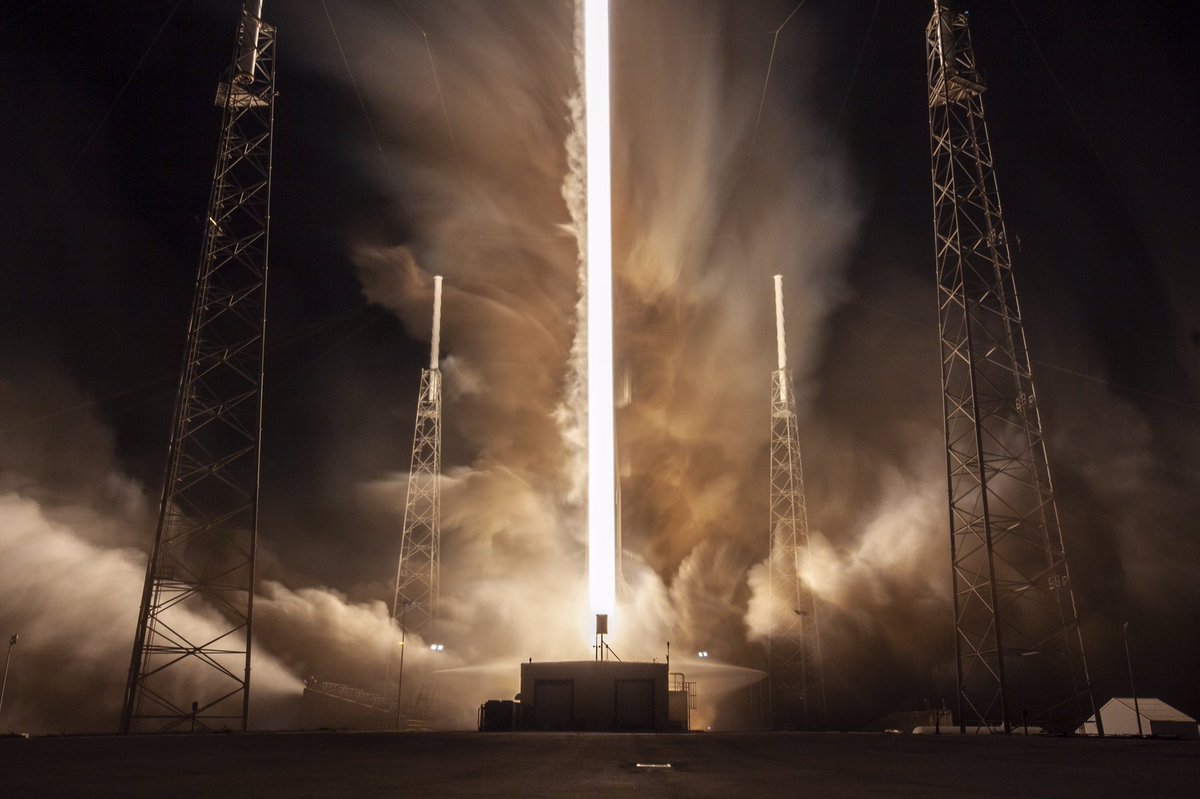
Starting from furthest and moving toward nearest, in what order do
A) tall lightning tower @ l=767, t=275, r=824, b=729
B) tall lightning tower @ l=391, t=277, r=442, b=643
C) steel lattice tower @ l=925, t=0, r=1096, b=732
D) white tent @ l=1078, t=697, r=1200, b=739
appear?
1. tall lightning tower @ l=767, t=275, r=824, b=729
2. tall lightning tower @ l=391, t=277, r=442, b=643
3. white tent @ l=1078, t=697, r=1200, b=739
4. steel lattice tower @ l=925, t=0, r=1096, b=732

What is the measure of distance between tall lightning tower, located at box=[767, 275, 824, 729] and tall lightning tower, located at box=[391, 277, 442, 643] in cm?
1460

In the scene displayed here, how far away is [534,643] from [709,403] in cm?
1509

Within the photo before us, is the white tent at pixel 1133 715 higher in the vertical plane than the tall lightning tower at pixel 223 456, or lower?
lower

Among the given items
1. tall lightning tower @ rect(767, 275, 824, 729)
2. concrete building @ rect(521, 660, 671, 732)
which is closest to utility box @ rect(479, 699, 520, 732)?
concrete building @ rect(521, 660, 671, 732)

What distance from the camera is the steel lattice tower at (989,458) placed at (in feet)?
88.4

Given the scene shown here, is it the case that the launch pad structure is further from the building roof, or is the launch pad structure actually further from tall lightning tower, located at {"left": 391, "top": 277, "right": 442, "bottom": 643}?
the building roof

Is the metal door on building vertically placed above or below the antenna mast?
below

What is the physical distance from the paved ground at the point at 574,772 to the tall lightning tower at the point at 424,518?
86.7 feet

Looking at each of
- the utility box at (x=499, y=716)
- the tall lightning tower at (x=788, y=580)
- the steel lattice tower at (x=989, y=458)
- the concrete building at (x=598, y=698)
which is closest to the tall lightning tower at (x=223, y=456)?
the utility box at (x=499, y=716)

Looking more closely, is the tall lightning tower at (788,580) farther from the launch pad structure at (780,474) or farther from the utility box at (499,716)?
the utility box at (499,716)

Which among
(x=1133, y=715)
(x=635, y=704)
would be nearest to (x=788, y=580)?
(x=635, y=704)

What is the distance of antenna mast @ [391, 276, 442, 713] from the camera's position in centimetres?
3816

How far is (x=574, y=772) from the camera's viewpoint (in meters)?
8.09

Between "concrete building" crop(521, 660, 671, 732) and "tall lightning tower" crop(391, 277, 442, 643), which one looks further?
"tall lightning tower" crop(391, 277, 442, 643)
